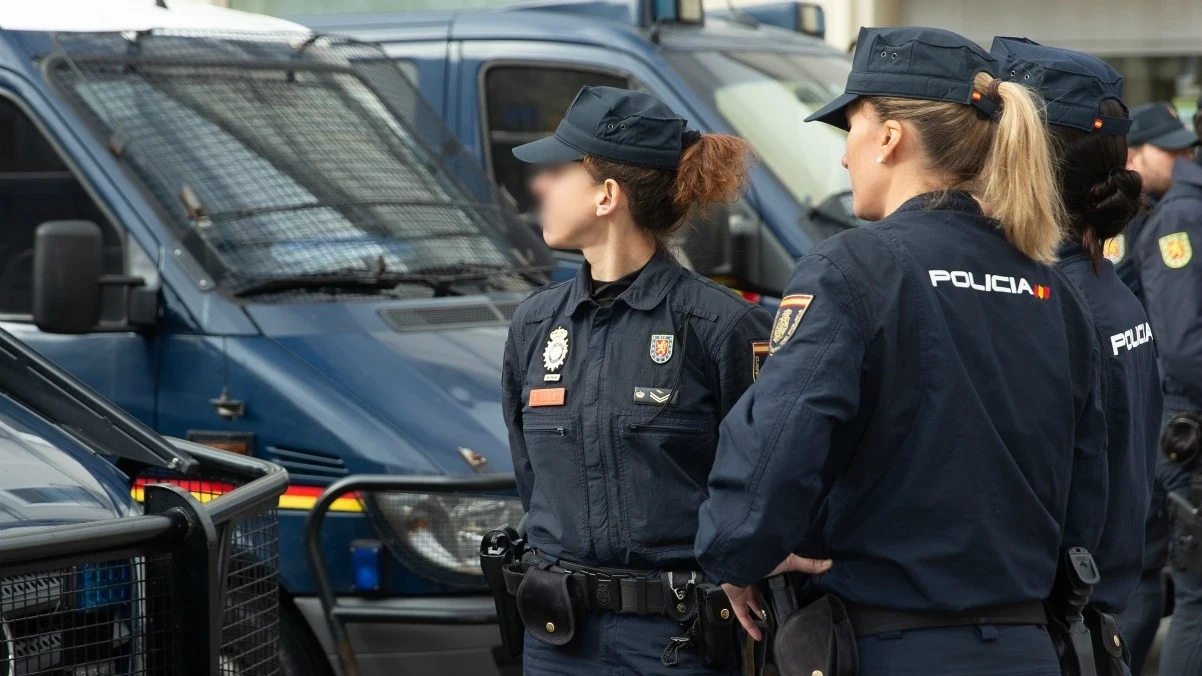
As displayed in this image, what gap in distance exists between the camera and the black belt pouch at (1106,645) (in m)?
2.61

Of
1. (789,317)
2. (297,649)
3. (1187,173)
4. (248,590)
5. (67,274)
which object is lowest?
(297,649)

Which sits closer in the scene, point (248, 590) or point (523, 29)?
point (248, 590)

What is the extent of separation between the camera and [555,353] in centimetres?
304

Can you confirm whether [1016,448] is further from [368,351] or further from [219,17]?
[219,17]

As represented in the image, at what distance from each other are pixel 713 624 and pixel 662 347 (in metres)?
0.53

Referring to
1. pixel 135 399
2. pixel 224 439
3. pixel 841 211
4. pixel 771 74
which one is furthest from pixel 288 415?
pixel 771 74

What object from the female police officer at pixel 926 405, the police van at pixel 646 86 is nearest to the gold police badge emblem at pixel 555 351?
the female police officer at pixel 926 405

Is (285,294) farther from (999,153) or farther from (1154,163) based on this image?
(1154,163)

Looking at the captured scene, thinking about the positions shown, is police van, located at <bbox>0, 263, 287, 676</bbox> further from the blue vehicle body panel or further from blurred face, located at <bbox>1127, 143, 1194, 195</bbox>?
blurred face, located at <bbox>1127, 143, 1194, 195</bbox>

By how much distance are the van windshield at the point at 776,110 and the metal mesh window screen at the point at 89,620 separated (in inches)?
149

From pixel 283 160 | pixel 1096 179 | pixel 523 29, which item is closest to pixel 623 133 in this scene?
pixel 1096 179

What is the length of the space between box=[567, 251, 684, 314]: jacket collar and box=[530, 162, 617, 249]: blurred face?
0.07 meters

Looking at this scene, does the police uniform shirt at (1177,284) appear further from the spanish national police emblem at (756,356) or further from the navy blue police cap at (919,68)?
the navy blue police cap at (919,68)

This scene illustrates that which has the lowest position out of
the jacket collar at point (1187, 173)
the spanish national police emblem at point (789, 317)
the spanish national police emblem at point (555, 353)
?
the spanish national police emblem at point (555, 353)
